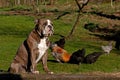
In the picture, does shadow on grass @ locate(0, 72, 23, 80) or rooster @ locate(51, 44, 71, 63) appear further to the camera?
rooster @ locate(51, 44, 71, 63)

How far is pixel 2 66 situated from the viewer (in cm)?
1605

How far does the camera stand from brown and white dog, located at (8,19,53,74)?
966 cm

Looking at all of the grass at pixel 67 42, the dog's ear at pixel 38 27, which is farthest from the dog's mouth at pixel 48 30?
the grass at pixel 67 42

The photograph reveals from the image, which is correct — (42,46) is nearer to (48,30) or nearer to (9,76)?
(48,30)

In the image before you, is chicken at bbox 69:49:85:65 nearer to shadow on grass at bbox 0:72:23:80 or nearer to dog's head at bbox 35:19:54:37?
dog's head at bbox 35:19:54:37

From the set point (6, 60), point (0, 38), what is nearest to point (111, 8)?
point (0, 38)

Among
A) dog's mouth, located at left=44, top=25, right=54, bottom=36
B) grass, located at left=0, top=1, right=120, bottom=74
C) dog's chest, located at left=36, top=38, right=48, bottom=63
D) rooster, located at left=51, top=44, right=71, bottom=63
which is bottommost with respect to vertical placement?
grass, located at left=0, top=1, right=120, bottom=74

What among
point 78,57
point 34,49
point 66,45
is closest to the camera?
point 34,49

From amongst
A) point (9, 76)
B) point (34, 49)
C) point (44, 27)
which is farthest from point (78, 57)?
point (9, 76)

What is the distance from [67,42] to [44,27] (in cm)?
1614

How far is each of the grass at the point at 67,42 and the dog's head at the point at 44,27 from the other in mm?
3751

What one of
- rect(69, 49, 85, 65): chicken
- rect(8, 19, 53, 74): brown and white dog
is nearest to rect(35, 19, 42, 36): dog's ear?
rect(8, 19, 53, 74): brown and white dog

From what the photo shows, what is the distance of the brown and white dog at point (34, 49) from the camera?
9.66 m

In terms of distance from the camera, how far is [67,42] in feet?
84.5
